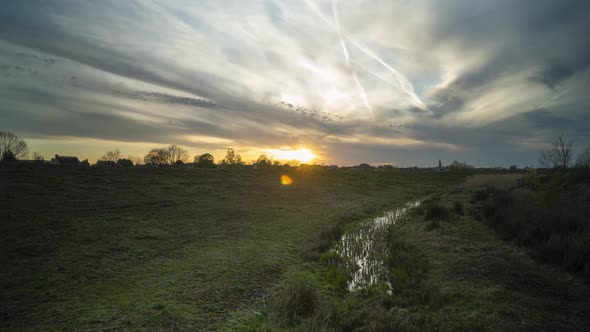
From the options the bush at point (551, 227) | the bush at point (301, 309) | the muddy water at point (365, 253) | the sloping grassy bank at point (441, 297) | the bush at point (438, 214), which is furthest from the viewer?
the bush at point (438, 214)

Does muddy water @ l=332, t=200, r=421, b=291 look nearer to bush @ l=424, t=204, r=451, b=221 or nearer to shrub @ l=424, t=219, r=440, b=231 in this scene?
shrub @ l=424, t=219, r=440, b=231

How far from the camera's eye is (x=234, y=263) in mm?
12602

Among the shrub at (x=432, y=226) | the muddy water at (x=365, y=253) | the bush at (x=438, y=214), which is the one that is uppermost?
the bush at (x=438, y=214)

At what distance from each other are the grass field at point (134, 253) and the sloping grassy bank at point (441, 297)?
133 centimetres

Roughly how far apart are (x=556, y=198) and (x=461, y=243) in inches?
456

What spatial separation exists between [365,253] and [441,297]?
6.14 metres

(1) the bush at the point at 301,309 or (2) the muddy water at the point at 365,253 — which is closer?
(1) the bush at the point at 301,309

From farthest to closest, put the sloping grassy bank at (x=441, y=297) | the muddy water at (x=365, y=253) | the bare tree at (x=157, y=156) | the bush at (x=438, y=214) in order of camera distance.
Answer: the bare tree at (x=157, y=156), the bush at (x=438, y=214), the muddy water at (x=365, y=253), the sloping grassy bank at (x=441, y=297)

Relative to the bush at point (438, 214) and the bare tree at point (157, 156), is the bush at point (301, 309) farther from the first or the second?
the bare tree at point (157, 156)

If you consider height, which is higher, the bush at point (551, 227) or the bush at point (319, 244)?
the bush at point (551, 227)

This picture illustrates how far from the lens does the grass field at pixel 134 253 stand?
8055 millimetres

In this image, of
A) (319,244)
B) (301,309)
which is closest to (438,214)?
(319,244)

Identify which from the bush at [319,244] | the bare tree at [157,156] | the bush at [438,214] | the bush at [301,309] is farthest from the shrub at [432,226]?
the bare tree at [157,156]

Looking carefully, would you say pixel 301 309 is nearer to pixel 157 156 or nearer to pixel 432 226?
pixel 432 226
